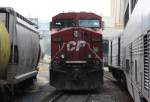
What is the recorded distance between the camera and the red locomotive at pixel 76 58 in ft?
70.8

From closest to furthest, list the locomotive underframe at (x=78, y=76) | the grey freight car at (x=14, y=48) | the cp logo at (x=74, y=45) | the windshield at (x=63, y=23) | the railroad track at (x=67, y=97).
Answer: the grey freight car at (x=14, y=48), the railroad track at (x=67, y=97), the locomotive underframe at (x=78, y=76), the cp logo at (x=74, y=45), the windshield at (x=63, y=23)

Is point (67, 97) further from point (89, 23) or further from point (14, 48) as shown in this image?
point (14, 48)

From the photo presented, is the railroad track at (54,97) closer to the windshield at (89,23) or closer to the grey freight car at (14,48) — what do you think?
the grey freight car at (14,48)

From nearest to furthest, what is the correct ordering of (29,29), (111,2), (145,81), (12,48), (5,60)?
(145,81) → (5,60) → (12,48) → (29,29) → (111,2)

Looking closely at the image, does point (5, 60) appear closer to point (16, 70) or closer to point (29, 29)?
point (16, 70)

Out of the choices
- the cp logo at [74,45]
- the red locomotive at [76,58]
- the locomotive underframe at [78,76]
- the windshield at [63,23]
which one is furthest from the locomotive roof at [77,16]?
the locomotive underframe at [78,76]

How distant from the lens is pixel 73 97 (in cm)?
2058

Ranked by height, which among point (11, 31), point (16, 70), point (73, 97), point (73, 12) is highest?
point (73, 12)

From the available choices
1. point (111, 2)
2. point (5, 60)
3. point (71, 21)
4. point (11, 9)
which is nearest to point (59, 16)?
point (71, 21)

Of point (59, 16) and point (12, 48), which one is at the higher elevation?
point (59, 16)

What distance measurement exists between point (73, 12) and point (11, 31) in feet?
24.0

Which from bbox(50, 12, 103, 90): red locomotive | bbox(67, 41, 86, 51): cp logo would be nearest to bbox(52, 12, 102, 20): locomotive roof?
bbox(50, 12, 103, 90): red locomotive

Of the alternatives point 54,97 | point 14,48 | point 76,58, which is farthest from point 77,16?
point 14,48

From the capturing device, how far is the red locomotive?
2158 cm
